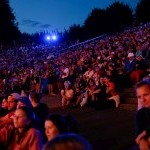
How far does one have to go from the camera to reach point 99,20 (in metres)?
79.9

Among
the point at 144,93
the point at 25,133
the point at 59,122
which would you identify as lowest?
the point at 25,133

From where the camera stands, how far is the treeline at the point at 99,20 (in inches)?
2862

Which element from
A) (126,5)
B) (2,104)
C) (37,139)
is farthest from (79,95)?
(126,5)

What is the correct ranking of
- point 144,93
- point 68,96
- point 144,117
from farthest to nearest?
point 68,96 < point 144,117 < point 144,93

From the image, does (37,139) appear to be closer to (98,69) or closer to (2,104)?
(2,104)

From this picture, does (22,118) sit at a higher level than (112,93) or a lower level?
lower

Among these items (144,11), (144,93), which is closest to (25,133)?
(144,93)

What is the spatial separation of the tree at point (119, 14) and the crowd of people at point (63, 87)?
43407 mm

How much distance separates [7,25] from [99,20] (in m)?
16.8

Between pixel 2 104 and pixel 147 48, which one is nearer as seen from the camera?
pixel 2 104

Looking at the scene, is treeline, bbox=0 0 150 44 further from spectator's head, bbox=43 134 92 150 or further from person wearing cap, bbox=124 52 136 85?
spectator's head, bbox=43 134 92 150

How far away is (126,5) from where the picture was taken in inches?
3334

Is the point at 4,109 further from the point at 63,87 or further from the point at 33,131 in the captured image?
the point at 63,87

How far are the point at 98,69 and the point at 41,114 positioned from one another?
11.2 metres
